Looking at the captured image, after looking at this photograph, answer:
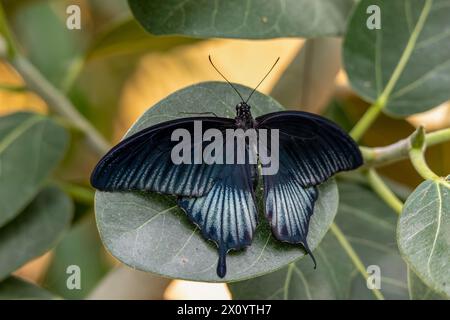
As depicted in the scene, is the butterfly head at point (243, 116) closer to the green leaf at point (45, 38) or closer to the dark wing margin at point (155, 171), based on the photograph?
the dark wing margin at point (155, 171)

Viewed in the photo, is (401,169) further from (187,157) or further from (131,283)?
(187,157)

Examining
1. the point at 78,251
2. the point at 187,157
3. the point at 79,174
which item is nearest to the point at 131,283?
the point at 187,157

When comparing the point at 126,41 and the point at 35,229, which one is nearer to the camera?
the point at 35,229

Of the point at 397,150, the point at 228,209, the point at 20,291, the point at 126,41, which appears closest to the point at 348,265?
the point at 397,150

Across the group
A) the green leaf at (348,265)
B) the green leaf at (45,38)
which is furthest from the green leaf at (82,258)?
the green leaf at (348,265)

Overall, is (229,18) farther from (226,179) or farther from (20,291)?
(20,291)
